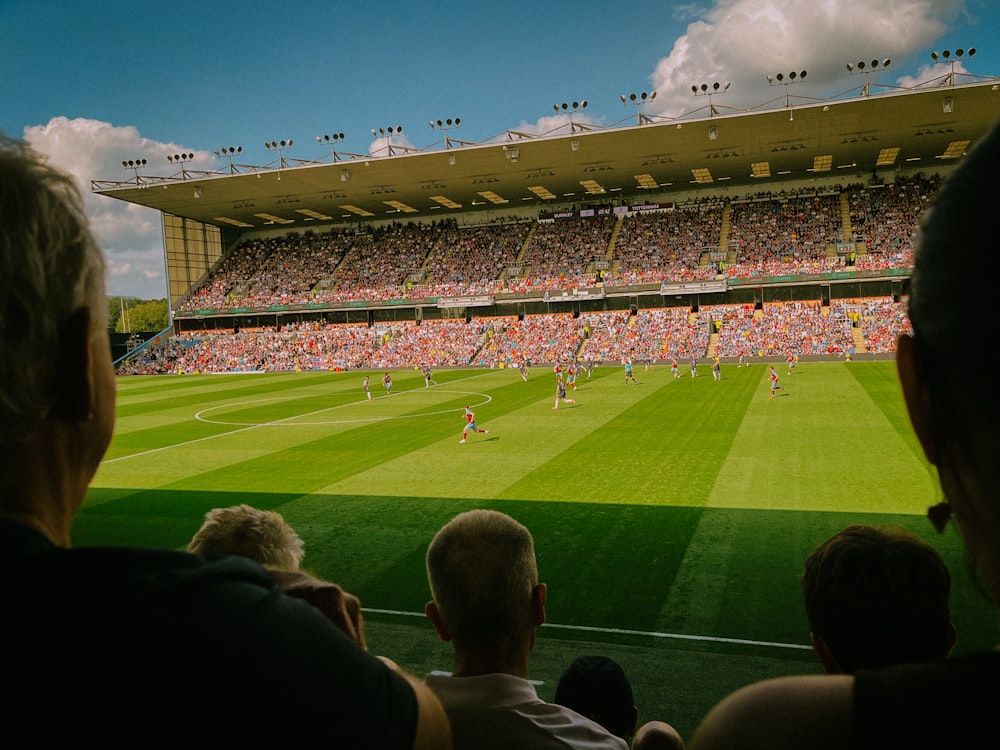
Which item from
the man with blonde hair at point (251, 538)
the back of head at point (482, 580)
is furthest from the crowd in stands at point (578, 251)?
the man with blonde hair at point (251, 538)

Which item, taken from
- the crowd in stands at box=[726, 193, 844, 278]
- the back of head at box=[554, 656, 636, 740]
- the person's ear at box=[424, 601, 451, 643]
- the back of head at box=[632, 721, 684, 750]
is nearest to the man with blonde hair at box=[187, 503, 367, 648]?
the person's ear at box=[424, 601, 451, 643]

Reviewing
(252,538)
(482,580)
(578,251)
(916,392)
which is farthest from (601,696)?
(578,251)

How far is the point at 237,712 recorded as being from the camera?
1059 millimetres

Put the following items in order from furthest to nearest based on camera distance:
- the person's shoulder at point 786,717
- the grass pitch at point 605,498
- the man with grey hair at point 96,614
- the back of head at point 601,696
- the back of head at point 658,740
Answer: the grass pitch at point 605,498, the back of head at point 601,696, the back of head at point 658,740, the person's shoulder at point 786,717, the man with grey hair at point 96,614

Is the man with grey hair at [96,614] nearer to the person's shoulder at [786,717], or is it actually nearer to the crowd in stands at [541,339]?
the person's shoulder at [786,717]

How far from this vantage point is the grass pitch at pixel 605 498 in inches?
336

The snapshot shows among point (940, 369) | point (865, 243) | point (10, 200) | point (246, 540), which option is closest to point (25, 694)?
point (10, 200)

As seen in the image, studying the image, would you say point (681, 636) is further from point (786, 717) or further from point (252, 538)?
point (786, 717)

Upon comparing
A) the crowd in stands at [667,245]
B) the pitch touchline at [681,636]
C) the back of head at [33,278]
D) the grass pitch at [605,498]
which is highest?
the crowd in stands at [667,245]

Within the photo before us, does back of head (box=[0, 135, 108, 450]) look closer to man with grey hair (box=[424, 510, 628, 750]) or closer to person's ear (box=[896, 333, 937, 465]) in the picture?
person's ear (box=[896, 333, 937, 465])

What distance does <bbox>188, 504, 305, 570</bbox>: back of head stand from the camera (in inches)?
116

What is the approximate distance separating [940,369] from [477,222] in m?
71.9

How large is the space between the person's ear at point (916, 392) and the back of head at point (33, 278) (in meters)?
1.52

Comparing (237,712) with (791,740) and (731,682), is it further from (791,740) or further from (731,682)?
(731,682)
